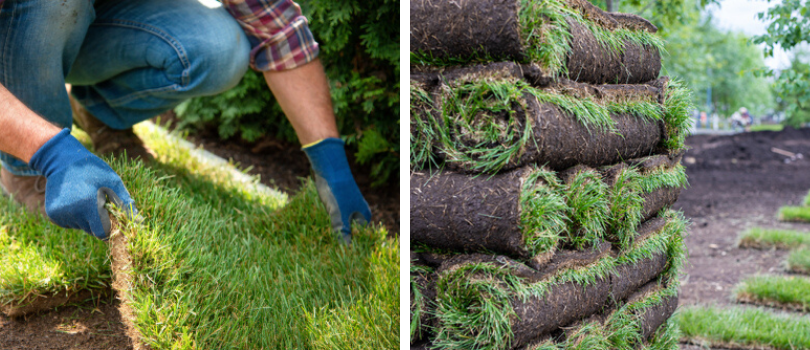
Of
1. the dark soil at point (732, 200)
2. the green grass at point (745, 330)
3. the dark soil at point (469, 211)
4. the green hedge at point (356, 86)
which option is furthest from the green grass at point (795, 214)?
the dark soil at point (469, 211)

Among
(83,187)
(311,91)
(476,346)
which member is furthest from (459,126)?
(311,91)

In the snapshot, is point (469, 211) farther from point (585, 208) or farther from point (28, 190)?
point (28, 190)

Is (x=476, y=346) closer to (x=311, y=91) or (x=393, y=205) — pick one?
(x=311, y=91)

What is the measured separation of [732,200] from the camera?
7266 mm

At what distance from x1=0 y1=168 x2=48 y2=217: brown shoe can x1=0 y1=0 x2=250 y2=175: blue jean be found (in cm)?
6

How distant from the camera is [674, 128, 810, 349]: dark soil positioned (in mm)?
4266

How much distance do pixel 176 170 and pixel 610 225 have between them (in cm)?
213

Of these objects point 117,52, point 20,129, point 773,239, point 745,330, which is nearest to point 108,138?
point 117,52

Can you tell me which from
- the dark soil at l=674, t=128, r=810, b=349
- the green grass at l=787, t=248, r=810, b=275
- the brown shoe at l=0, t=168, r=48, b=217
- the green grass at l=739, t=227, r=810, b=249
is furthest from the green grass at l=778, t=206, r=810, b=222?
the brown shoe at l=0, t=168, r=48, b=217

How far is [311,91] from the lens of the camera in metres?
2.49

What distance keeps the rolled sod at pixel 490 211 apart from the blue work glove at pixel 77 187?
2.77 feet

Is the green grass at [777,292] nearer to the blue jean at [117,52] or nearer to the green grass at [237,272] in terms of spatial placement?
the green grass at [237,272]

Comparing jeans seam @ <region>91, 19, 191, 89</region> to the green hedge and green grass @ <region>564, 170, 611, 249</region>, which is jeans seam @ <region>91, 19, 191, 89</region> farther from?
green grass @ <region>564, 170, 611, 249</region>

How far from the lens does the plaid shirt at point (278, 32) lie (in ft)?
7.94
